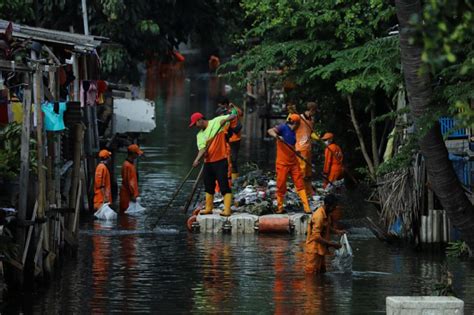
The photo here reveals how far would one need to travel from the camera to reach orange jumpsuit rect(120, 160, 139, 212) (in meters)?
21.8

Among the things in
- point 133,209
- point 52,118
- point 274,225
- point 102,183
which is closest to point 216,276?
point 52,118

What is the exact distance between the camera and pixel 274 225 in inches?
768

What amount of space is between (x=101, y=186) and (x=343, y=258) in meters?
7.04

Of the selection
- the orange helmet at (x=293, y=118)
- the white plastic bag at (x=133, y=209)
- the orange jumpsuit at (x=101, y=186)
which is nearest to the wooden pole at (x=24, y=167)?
the orange jumpsuit at (x=101, y=186)

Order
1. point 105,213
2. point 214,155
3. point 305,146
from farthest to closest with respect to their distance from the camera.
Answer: point 305,146 → point 105,213 → point 214,155

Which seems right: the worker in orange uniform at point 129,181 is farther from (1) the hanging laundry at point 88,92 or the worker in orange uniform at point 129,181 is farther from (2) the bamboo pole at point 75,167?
(2) the bamboo pole at point 75,167

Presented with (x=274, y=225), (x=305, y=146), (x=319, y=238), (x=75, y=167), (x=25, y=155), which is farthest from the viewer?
(x=305, y=146)

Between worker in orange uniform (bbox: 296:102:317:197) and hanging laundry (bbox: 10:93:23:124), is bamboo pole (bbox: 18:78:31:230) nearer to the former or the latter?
hanging laundry (bbox: 10:93:23:124)

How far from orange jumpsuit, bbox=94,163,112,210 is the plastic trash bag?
6.64 meters

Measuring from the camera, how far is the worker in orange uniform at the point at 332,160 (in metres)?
24.5

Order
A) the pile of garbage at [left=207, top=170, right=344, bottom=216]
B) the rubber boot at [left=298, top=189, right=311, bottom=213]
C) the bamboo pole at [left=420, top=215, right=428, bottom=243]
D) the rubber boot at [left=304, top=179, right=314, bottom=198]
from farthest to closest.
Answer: the rubber boot at [left=304, top=179, right=314, bottom=198] < the pile of garbage at [left=207, top=170, right=344, bottom=216] < the rubber boot at [left=298, top=189, right=311, bottom=213] < the bamboo pole at [left=420, top=215, right=428, bottom=243]

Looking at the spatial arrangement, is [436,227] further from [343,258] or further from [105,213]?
[105,213]

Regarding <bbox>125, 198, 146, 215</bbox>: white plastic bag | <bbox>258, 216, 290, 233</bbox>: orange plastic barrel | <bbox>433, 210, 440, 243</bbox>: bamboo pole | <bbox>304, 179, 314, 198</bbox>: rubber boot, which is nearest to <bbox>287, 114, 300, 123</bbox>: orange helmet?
<bbox>304, 179, 314, 198</bbox>: rubber boot

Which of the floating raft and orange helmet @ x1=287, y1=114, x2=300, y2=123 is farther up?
orange helmet @ x1=287, y1=114, x2=300, y2=123
